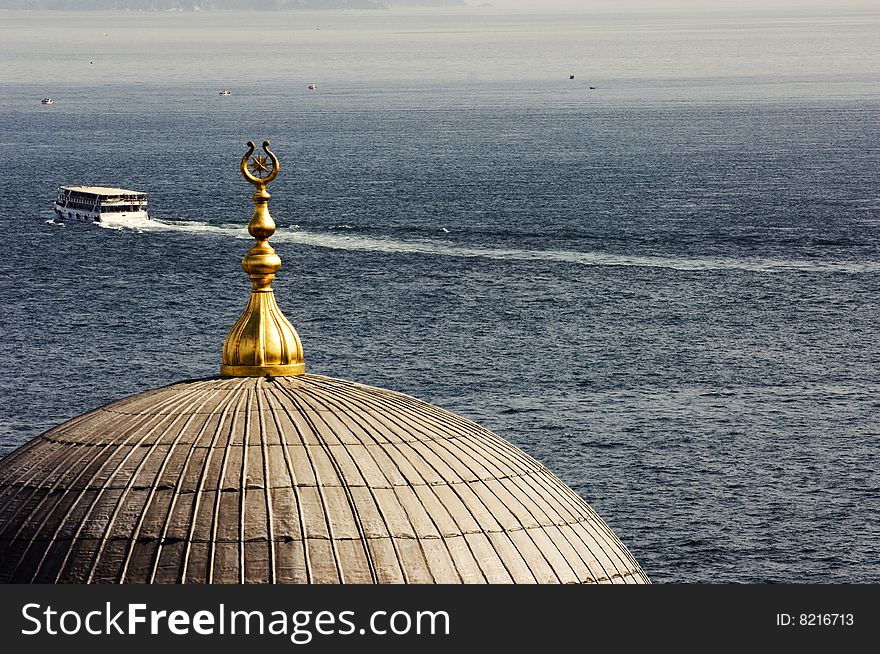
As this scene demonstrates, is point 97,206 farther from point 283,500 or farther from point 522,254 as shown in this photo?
point 283,500

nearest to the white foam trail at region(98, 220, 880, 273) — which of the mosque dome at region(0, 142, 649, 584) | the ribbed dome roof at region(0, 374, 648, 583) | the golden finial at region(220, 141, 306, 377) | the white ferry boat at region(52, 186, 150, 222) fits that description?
the white ferry boat at region(52, 186, 150, 222)

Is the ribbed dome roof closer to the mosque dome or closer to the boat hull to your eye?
the mosque dome

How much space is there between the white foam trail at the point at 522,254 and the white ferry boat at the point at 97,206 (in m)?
5.58

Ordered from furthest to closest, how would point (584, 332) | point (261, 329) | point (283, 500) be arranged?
point (584, 332) → point (261, 329) → point (283, 500)

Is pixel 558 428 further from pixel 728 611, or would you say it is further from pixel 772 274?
pixel 728 611

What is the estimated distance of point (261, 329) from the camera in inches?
1003

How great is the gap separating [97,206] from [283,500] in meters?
161

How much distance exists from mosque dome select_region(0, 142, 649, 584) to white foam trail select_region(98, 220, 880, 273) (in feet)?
436

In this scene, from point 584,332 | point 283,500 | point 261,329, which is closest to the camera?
→ point 283,500

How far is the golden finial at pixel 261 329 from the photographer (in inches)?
995

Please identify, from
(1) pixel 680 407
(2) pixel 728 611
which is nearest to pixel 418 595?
(2) pixel 728 611

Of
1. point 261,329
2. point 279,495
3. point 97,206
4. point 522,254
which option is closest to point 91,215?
point 97,206

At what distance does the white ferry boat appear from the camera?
178625 mm

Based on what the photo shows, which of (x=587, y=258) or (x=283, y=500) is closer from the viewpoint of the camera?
(x=283, y=500)
